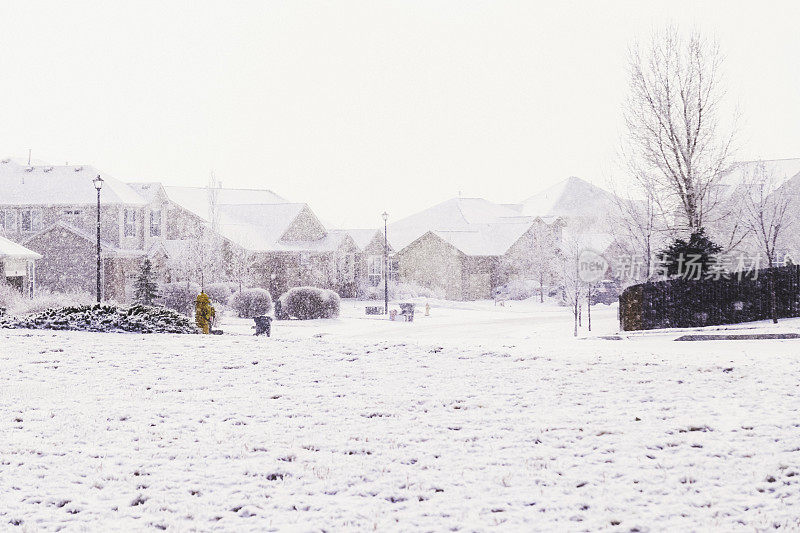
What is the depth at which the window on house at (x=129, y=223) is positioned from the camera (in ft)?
157

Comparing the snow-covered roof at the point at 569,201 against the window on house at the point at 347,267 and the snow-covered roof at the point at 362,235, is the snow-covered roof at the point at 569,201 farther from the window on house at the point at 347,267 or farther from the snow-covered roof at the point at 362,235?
the window on house at the point at 347,267

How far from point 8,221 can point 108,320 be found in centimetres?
3331

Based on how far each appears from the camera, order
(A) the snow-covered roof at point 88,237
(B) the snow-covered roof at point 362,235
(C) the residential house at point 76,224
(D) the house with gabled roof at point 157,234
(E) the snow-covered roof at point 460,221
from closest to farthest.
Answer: (A) the snow-covered roof at point 88,237, (C) the residential house at point 76,224, (D) the house with gabled roof at point 157,234, (B) the snow-covered roof at point 362,235, (E) the snow-covered roof at point 460,221

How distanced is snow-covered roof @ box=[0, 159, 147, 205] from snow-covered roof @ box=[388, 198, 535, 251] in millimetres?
25941

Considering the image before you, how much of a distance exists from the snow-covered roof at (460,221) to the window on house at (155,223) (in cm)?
2272

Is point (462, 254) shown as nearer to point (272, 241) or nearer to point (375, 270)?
point (375, 270)

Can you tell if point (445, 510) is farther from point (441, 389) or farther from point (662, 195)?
point (662, 195)

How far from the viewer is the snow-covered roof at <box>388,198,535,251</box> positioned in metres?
66.8

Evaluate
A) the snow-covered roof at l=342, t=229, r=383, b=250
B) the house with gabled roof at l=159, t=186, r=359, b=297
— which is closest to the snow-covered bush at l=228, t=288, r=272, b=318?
the house with gabled roof at l=159, t=186, r=359, b=297

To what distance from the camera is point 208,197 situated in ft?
198

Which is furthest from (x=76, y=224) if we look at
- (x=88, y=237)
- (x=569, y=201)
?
(x=569, y=201)

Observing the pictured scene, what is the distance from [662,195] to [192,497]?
28447 millimetres

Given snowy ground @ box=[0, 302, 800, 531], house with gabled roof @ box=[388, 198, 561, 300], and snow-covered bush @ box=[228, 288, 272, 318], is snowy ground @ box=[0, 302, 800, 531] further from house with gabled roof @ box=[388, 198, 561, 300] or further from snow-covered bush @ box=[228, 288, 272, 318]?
house with gabled roof @ box=[388, 198, 561, 300]

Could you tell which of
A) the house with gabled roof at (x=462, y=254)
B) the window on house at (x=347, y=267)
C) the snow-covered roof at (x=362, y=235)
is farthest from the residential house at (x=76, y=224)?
the house with gabled roof at (x=462, y=254)
